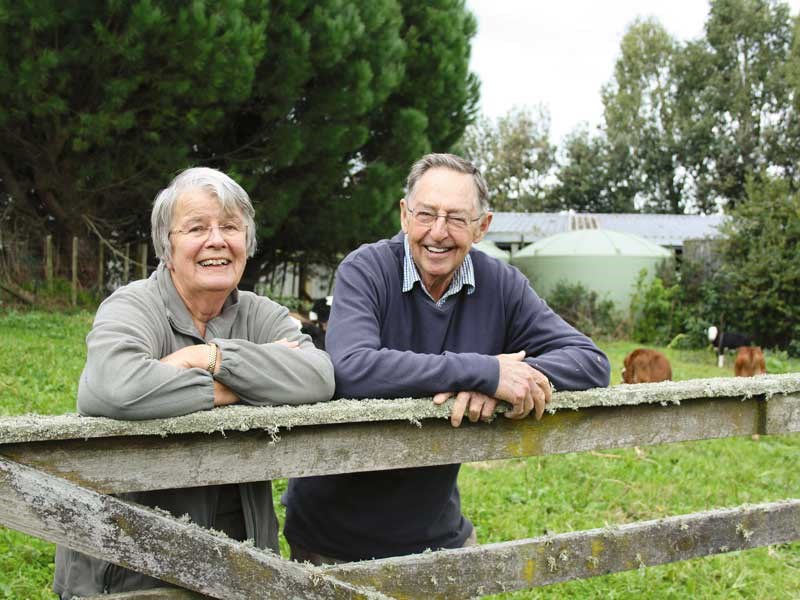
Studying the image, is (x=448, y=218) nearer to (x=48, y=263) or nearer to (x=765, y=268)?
(x=48, y=263)

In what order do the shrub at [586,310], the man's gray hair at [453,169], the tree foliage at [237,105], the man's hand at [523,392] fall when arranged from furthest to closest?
1. the shrub at [586,310]
2. the tree foliage at [237,105]
3. the man's gray hair at [453,169]
4. the man's hand at [523,392]

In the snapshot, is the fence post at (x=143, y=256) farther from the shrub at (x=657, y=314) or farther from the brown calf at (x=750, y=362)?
the shrub at (x=657, y=314)

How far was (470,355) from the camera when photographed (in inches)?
75.9

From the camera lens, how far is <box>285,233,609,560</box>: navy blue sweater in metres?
2.17

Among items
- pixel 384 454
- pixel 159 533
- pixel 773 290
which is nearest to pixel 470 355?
pixel 384 454

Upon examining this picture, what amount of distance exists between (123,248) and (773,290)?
454 inches

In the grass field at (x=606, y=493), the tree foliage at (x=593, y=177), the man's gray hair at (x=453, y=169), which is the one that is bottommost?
the grass field at (x=606, y=493)

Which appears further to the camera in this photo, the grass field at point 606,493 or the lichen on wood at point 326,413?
the grass field at point 606,493

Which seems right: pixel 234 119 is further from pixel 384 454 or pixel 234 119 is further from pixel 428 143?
pixel 384 454

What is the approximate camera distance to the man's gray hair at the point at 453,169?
7.73ft

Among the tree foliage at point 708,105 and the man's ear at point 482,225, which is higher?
the tree foliage at point 708,105

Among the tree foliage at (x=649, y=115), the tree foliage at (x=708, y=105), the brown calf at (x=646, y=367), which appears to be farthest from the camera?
the tree foliage at (x=649, y=115)

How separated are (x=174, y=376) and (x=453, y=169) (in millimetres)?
1158

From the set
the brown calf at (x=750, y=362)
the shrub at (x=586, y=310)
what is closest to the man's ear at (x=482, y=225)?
the brown calf at (x=750, y=362)
